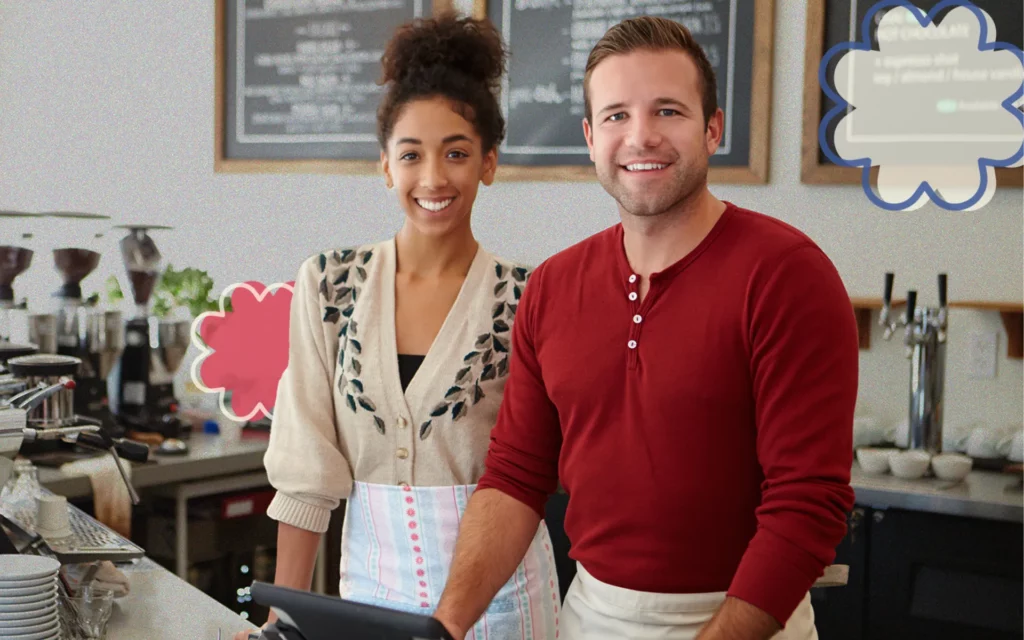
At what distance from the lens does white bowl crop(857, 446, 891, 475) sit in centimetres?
263

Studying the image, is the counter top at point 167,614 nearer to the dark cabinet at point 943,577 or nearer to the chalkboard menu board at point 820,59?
the dark cabinet at point 943,577

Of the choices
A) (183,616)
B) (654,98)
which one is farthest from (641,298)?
(183,616)

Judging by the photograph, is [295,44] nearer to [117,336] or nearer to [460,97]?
[117,336]

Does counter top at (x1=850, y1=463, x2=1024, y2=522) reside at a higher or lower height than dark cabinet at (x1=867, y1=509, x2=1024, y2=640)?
higher

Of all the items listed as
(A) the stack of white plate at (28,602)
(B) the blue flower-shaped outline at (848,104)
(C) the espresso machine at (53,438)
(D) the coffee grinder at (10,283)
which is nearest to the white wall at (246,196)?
(B) the blue flower-shaped outline at (848,104)

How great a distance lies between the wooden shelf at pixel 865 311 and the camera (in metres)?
2.84

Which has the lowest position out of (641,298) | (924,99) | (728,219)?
(641,298)

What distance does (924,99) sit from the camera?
283cm

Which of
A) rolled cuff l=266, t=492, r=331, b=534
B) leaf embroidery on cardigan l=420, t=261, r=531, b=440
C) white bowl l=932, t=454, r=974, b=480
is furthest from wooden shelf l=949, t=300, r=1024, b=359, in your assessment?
rolled cuff l=266, t=492, r=331, b=534

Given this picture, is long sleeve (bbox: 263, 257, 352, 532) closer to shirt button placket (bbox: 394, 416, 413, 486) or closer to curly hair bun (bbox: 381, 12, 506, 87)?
shirt button placket (bbox: 394, 416, 413, 486)

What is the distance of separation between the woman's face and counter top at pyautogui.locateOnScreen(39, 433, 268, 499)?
1.27 meters

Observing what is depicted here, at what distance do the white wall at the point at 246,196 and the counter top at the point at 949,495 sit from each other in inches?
14.8

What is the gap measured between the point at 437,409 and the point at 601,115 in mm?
514

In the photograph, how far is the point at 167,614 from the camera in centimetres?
173
